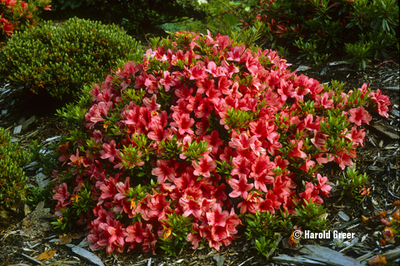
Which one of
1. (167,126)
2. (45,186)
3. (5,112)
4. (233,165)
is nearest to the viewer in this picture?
(233,165)

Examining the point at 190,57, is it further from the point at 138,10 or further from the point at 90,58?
the point at 138,10

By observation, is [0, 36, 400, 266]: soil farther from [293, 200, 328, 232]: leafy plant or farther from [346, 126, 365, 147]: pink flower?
[346, 126, 365, 147]: pink flower

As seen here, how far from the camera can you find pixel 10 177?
10.5 feet

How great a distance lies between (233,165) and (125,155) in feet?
2.87

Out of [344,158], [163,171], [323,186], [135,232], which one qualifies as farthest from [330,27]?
[135,232]

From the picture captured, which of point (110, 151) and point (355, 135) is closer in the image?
point (110, 151)

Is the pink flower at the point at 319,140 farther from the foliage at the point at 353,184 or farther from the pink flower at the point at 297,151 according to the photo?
the foliage at the point at 353,184

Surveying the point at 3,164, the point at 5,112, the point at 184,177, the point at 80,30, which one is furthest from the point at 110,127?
the point at 5,112

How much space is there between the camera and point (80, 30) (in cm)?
473

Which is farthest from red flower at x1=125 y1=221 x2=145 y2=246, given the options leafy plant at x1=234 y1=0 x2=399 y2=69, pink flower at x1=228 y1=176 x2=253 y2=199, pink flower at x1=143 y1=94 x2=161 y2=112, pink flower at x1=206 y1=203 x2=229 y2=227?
leafy plant at x1=234 y1=0 x2=399 y2=69

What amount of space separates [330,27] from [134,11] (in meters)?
3.91

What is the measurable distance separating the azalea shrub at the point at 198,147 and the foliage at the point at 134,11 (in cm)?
371

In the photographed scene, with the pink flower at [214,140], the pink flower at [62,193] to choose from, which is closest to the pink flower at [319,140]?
the pink flower at [214,140]

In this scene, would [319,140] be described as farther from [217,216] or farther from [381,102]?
[217,216]
